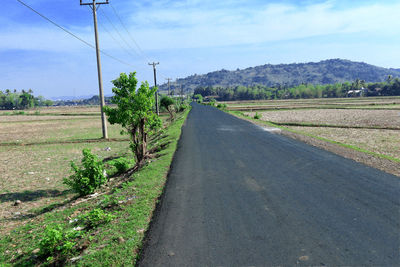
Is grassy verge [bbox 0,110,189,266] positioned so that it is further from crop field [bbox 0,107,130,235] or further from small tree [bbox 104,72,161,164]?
small tree [bbox 104,72,161,164]

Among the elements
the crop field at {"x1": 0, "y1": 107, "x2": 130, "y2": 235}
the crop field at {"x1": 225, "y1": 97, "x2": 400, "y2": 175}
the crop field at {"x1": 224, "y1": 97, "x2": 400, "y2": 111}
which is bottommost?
the crop field at {"x1": 0, "y1": 107, "x2": 130, "y2": 235}

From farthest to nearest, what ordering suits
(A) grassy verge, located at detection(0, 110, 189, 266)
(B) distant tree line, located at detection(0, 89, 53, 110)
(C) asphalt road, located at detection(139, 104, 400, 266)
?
(B) distant tree line, located at detection(0, 89, 53, 110) → (A) grassy verge, located at detection(0, 110, 189, 266) → (C) asphalt road, located at detection(139, 104, 400, 266)

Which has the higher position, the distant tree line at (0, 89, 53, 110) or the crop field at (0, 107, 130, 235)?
the distant tree line at (0, 89, 53, 110)

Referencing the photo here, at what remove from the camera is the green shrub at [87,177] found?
34.9 ft

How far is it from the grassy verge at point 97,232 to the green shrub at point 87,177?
0.48 metres

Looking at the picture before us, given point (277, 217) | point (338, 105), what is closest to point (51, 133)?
point (277, 217)

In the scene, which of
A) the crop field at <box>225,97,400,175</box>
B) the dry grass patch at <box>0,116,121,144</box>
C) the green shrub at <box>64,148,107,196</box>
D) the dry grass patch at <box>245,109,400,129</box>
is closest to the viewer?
the green shrub at <box>64,148,107,196</box>

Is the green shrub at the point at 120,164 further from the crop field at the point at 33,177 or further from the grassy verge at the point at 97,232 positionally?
the grassy verge at the point at 97,232

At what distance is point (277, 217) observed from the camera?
23.0ft

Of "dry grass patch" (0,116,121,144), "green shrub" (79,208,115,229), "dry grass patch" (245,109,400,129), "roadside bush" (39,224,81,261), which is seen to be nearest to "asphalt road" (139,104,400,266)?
"green shrub" (79,208,115,229)

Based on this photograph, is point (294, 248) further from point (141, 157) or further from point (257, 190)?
point (141, 157)

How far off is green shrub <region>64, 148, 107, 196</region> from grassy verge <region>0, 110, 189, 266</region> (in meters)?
0.48

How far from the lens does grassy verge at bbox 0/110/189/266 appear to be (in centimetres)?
550

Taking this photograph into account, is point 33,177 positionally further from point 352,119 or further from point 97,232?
point 352,119
